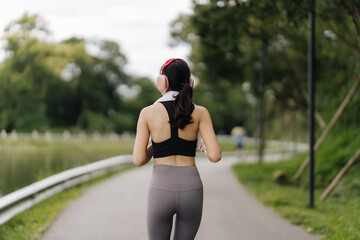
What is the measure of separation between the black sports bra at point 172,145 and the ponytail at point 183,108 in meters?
0.05

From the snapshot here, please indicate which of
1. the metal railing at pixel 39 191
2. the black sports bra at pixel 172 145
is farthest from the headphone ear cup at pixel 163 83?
the metal railing at pixel 39 191

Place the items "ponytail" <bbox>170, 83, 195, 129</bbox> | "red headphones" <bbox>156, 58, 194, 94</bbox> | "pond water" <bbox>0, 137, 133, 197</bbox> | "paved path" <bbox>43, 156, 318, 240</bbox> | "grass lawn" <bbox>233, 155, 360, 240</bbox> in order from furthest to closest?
1. "pond water" <bbox>0, 137, 133, 197</bbox>
2. "grass lawn" <bbox>233, 155, 360, 240</bbox>
3. "paved path" <bbox>43, 156, 318, 240</bbox>
4. "red headphones" <bbox>156, 58, 194, 94</bbox>
5. "ponytail" <bbox>170, 83, 195, 129</bbox>

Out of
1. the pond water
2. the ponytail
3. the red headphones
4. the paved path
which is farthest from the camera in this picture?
the pond water

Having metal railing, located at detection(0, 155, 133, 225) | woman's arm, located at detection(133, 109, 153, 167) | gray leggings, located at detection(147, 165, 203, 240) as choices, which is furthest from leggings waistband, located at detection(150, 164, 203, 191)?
metal railing, located at detection(0, 155, 133, 225)

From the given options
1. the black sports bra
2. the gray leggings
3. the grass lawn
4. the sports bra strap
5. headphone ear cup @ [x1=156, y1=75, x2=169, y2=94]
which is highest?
headphone ear cup @ [x1=156, y1=75, x2=169, y2=94]

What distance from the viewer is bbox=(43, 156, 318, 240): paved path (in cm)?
642

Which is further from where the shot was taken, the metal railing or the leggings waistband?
the metal railing

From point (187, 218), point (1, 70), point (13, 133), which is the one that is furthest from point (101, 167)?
point (187, 218)

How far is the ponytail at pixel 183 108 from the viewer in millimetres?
2896

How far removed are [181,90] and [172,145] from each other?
0.38 m

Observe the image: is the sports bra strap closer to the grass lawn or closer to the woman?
the woman

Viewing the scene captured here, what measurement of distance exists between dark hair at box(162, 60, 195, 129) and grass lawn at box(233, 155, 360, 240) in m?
3.92

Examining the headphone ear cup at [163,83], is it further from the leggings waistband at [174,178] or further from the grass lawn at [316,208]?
the grass lawn at [316,208]

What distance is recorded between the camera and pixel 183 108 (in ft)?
9.52
